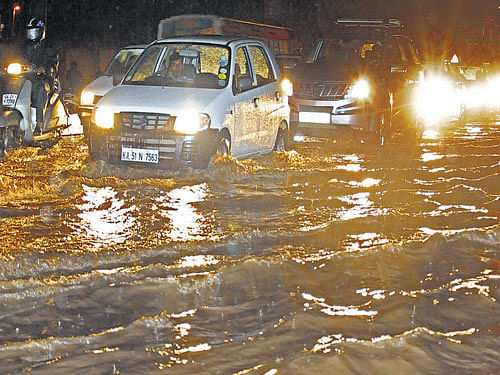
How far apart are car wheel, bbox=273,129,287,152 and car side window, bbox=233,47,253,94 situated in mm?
1235

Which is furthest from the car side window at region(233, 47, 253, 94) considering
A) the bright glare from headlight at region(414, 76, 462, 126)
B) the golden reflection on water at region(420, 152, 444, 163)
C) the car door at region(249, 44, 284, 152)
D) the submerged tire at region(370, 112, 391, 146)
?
the bright glare from headlight at region(414, 76, 462, 126)

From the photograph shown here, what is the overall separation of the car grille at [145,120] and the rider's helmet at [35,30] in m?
3.04

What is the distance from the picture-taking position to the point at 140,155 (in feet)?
32.1

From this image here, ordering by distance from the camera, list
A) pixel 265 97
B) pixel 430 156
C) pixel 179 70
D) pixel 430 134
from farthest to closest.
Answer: pixel 430 134
pixel 430 156
pixel 265 97
pixel 179 70

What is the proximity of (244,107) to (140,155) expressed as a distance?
162cm

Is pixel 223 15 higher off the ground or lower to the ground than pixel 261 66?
higher

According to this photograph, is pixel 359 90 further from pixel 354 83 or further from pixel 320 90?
pixel 320 90

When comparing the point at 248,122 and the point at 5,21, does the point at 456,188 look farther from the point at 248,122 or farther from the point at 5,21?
the point at 5,21

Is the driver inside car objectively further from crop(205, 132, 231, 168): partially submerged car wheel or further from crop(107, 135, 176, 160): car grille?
crop(107, 135, 176, 160): car grille

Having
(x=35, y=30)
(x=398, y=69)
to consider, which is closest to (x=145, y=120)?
(x=35, y=30)

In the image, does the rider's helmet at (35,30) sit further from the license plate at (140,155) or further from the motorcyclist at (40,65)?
the license plate at (140,155)

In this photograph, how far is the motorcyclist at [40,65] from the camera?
11.9 meters

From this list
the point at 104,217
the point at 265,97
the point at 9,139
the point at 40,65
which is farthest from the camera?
the point at 40,65

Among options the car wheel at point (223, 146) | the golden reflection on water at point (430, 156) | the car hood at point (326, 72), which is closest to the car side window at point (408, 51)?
the car hood at point (326, 72)
